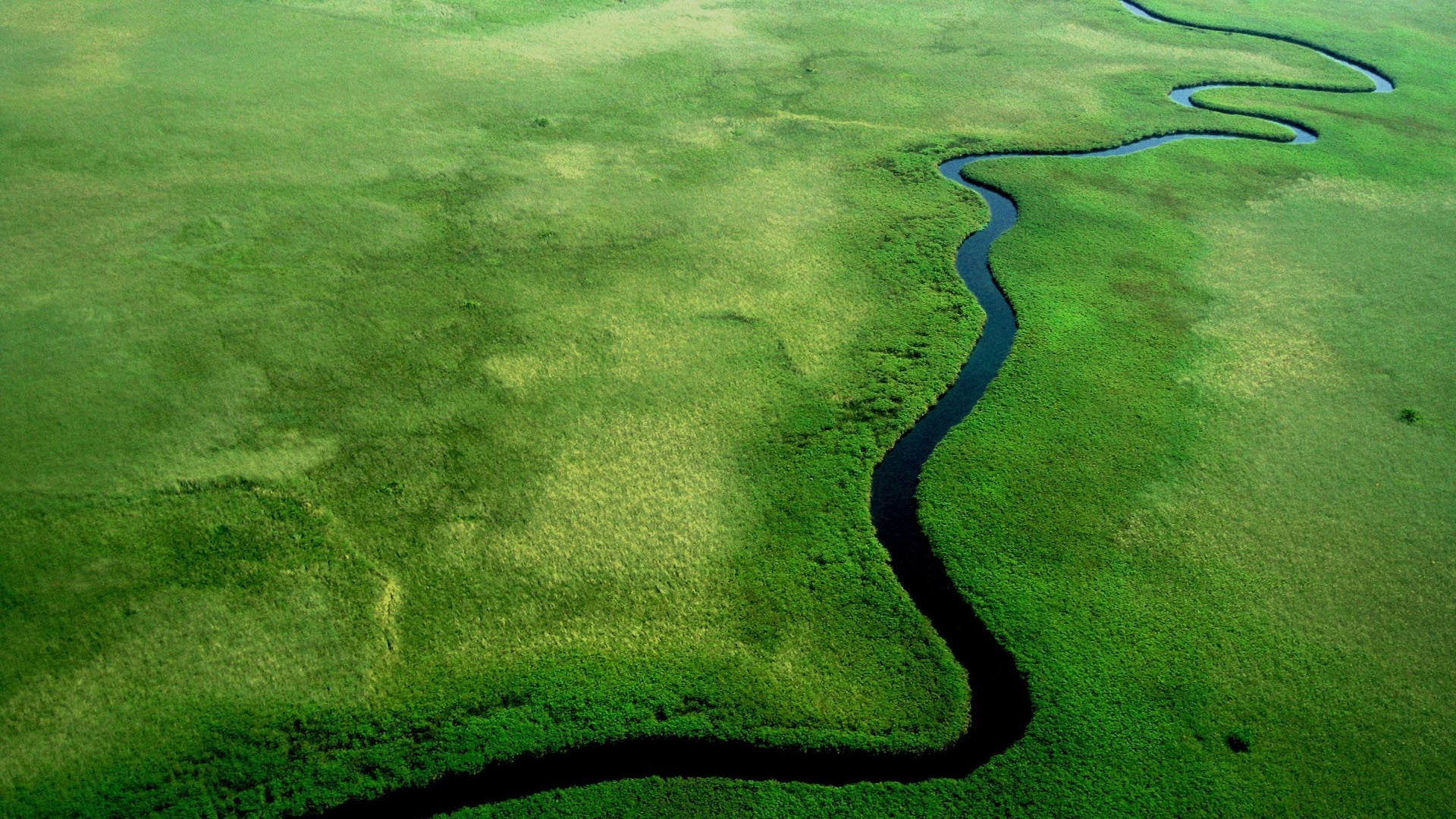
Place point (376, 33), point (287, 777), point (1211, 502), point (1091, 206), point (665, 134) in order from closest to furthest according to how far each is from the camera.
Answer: point (287, 777)
point (1211, 502)
point (1091, 206)
point (665, 134)
point (376, 33)

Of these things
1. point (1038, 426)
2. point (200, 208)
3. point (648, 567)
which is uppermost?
point (200, 208)

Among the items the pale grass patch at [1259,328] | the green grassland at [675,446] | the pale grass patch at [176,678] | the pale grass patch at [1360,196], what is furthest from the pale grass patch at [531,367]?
the pale grass patch at [1360,196]

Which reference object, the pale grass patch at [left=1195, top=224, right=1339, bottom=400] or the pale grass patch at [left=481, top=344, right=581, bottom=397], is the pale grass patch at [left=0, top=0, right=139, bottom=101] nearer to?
the pale grass patch at [left=481, top=344, right=581, bottom=397]

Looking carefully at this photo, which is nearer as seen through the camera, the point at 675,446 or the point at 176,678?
the point at 176,678

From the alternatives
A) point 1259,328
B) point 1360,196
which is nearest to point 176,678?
point 1259,328

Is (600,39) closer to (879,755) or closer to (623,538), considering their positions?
(623,538)

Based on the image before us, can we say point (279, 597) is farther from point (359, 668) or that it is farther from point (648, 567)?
point (648, 567)

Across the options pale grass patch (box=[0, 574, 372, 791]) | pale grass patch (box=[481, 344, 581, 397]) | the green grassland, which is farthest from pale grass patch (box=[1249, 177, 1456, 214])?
pale grass patch (box=[0, 574, 372, 791])

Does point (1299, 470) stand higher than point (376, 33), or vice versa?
point (376, 33)

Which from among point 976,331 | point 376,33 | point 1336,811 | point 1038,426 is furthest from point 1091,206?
point 376,33
